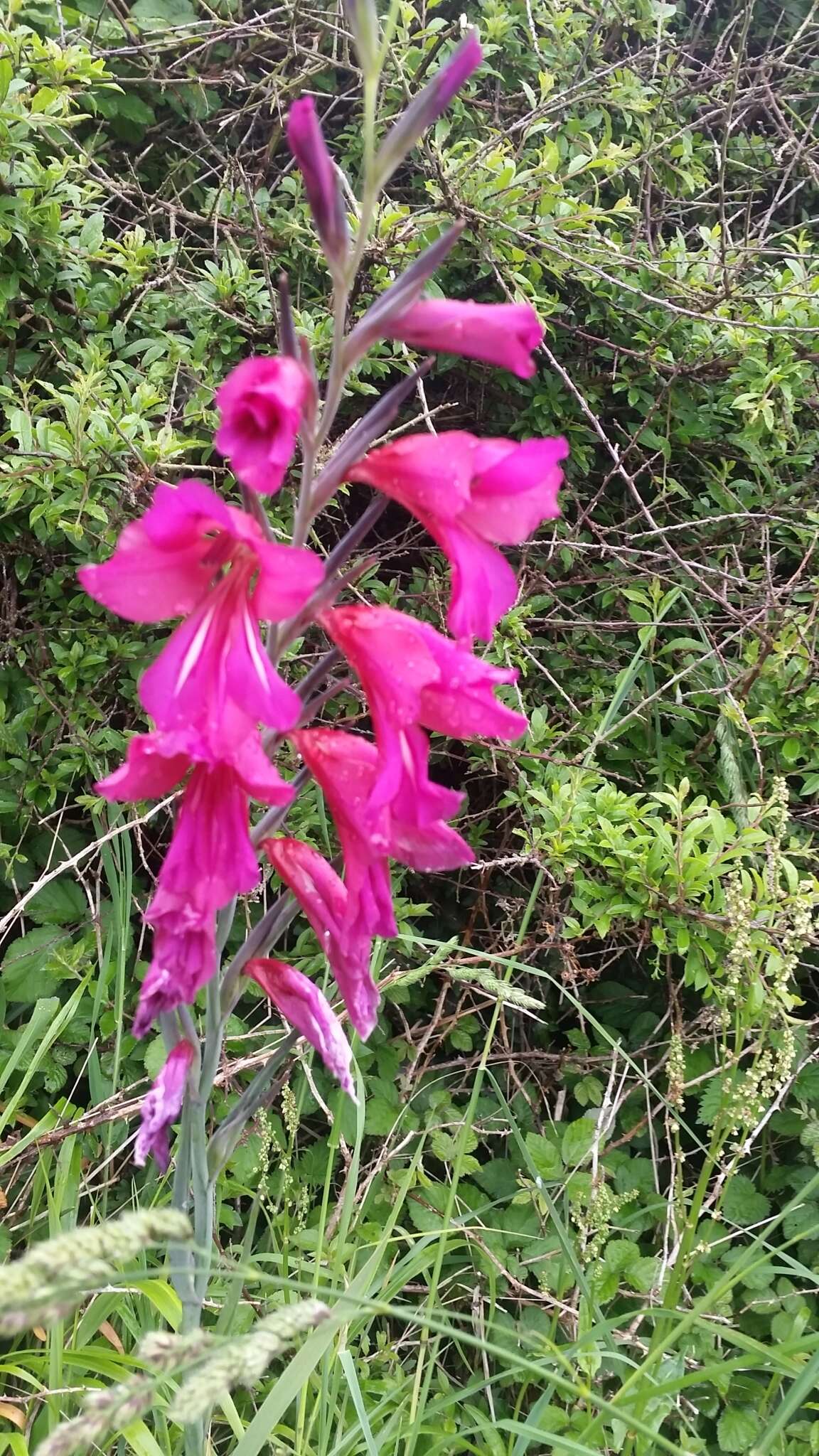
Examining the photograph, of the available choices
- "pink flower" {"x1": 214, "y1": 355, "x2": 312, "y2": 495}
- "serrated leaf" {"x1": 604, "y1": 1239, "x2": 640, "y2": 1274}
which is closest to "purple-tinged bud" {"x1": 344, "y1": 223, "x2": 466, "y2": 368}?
"pink flower" {"x1": 214, "y1": 355, "x2": 312, "y2": 495}

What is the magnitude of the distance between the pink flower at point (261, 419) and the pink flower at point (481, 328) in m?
0.15

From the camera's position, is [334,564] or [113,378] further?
[113,378]

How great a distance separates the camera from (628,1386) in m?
1.14

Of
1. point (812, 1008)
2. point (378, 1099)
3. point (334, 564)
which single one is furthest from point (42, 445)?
point (812, 1008)

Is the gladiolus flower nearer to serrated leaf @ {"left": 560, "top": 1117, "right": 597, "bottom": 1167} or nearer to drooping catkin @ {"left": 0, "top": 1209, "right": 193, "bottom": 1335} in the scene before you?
drooping catkin @ {"left": 0, "top": 1209, "right": 193, "bottom": 1335}

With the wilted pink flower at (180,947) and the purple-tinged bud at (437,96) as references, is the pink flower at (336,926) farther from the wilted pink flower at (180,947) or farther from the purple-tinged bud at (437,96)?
the purple-tinged bud at (437,96)

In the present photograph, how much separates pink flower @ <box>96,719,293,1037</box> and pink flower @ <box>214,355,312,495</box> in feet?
0.67

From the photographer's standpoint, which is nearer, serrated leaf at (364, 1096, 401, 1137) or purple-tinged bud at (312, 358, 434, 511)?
purple-tinged bud at (312, 358, 434, 511)

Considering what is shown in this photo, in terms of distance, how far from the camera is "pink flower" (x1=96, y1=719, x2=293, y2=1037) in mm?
773

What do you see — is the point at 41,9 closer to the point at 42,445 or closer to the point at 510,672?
the point at 42,445

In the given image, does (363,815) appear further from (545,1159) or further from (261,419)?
(545,1159)

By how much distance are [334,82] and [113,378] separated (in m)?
1.21

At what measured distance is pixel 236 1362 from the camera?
2.02ft

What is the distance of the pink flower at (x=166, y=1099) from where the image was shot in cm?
91
